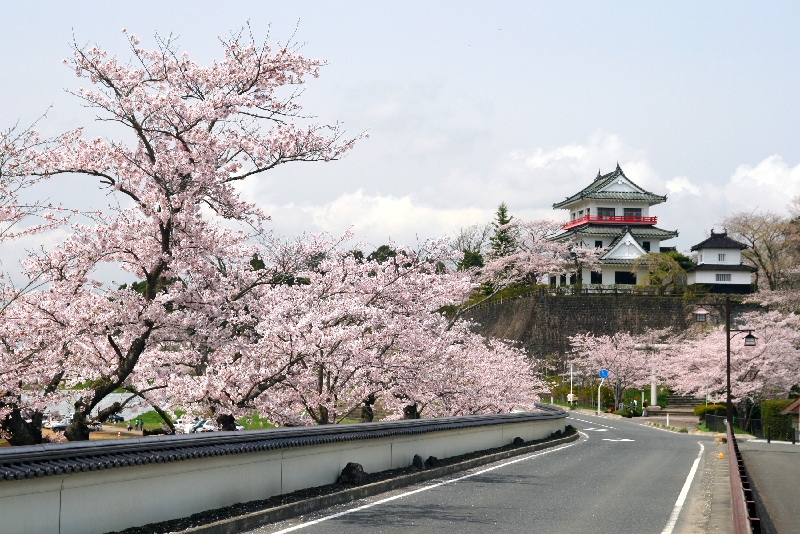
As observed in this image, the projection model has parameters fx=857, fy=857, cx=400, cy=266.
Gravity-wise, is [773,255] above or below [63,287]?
above

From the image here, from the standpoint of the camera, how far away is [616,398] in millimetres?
69438

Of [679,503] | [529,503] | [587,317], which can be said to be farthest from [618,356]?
[529,503]

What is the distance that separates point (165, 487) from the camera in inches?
390

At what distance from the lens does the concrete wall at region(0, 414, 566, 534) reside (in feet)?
25.8

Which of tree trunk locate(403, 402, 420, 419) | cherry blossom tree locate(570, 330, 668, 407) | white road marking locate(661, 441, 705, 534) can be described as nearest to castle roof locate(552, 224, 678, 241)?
cherry blossom tree locate(570, 330, 668, 407)

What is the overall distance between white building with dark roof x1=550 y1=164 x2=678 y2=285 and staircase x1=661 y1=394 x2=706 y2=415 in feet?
66.7

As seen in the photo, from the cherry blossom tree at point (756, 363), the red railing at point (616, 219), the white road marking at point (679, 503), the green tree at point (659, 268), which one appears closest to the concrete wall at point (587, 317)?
the green tree at point (659, 268)

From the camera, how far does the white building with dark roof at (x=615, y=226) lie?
8881 centimetres

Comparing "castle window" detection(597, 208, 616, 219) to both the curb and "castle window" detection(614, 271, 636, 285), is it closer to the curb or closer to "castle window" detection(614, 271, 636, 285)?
"castle window" detection(614, 271, 636, 285)

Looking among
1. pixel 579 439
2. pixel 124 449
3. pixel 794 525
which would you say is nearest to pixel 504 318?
pixel 579 439

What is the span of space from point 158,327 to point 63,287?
5.46 ft

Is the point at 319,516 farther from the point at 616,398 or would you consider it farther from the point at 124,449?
the point at 616,398

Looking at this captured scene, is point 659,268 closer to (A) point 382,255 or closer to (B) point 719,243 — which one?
(B) point 719,243

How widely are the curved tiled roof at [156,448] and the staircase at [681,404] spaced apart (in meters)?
55.7
